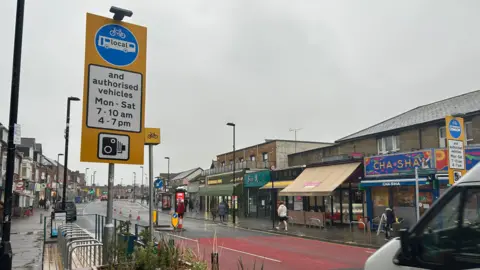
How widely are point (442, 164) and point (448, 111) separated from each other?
4.22 meters

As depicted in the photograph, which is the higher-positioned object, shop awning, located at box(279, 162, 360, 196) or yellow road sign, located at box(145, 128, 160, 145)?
yellow road sign, located at box(145, 128, 160, 145)

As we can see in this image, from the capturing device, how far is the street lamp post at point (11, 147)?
8.49 m

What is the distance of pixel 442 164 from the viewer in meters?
21.4

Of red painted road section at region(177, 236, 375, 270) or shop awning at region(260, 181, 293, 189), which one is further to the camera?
shop awning at region(260, 181, 293, 189)

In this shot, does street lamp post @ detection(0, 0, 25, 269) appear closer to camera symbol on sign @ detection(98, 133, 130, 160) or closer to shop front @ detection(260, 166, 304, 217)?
camera symbol on sign @ detection(98, 133, 130, 160)

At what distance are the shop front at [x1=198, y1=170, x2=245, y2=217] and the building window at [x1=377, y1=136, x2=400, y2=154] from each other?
1513 cm

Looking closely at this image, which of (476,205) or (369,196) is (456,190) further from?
(369,196)

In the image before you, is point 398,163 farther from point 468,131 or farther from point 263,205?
Answer: point 263,205

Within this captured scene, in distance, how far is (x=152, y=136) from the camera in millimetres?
11836

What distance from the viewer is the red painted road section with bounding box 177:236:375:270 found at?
511 inches

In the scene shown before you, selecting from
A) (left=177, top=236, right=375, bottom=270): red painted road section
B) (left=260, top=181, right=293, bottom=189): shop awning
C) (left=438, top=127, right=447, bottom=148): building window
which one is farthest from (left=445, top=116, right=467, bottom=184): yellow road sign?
(left=260, top=181, right=293, bottom=189): shop awning

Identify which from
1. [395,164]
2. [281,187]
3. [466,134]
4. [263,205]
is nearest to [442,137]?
[466,134]

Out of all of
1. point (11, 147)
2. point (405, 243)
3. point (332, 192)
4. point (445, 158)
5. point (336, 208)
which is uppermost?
point (445, 158)

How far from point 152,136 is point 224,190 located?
35.2 meters
